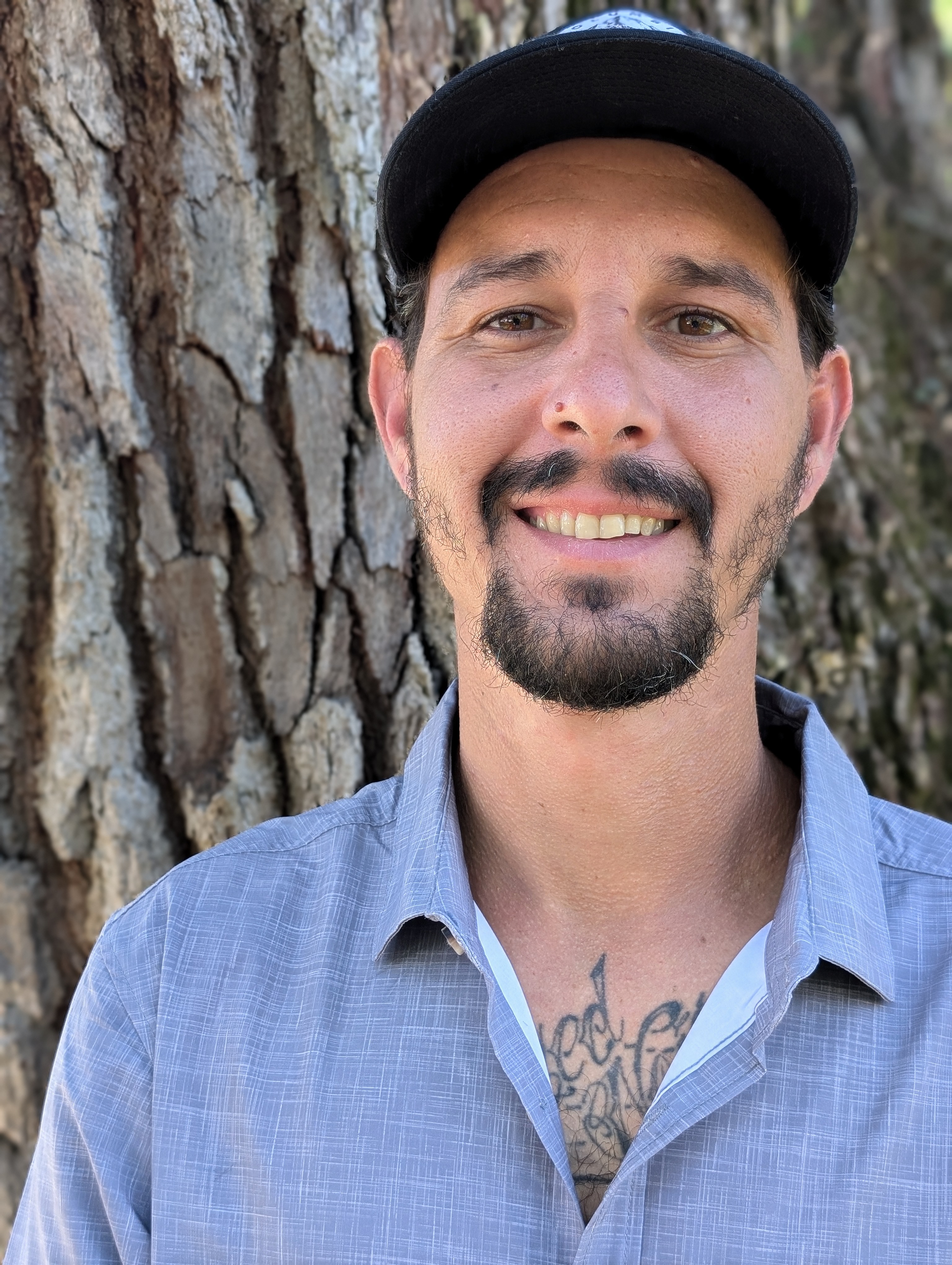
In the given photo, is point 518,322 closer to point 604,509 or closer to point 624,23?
point 604,509

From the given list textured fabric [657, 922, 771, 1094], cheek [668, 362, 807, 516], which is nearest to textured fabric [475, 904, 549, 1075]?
textured fabric [657, 922, 771, 1094]

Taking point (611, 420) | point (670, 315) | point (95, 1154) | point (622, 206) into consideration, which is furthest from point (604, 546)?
point (95, 1154)

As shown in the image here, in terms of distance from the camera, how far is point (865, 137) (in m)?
4.55

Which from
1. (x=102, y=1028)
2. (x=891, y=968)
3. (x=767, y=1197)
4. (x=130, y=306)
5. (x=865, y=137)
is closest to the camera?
(x=767, y=1197)

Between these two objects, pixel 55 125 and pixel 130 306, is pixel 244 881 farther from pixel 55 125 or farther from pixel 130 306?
pixel 55 125

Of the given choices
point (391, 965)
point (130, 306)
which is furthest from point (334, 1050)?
point (130, 306)

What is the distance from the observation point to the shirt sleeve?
6.25 feet

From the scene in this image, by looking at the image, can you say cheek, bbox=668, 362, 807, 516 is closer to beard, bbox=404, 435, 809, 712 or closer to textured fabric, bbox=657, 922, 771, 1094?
beard, bbox=404, 435, 809, 712

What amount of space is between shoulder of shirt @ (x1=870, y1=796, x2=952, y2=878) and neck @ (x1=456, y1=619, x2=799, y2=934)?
166 millimetres

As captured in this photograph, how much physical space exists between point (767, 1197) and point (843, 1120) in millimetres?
157

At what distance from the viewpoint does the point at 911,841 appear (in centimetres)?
211

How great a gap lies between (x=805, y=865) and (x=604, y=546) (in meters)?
0.60

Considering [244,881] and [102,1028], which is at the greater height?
[244,881]

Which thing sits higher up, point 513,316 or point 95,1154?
point 513,316
